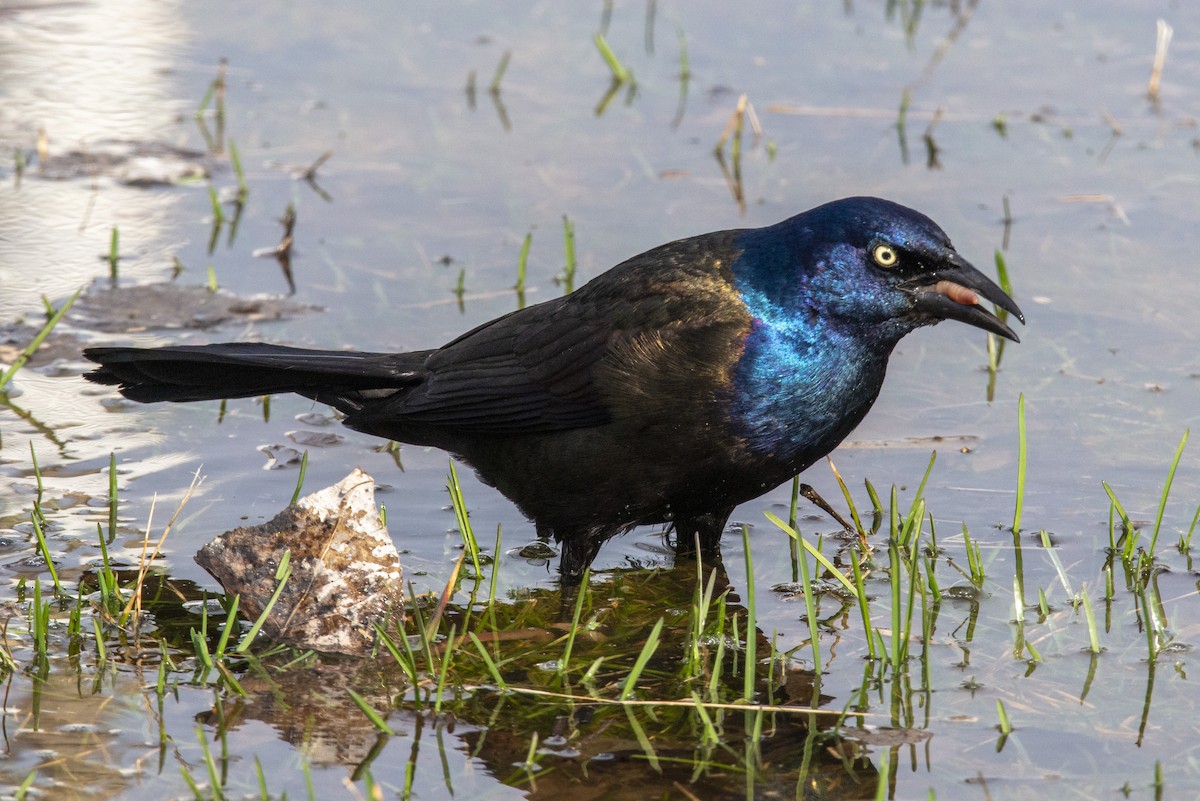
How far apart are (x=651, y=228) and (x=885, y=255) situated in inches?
99.9

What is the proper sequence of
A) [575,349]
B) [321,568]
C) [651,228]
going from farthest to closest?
[651,228]
[575,349]
[321,568]

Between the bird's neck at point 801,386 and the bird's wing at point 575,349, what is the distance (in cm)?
11

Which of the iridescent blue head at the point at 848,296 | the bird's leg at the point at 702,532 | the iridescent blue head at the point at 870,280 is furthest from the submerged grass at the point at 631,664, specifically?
the iridescent blue head at the point at 870,280

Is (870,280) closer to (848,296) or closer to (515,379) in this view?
(848,296)

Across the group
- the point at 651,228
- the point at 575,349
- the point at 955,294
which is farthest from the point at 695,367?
the point at 651,228

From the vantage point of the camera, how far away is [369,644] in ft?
12.8

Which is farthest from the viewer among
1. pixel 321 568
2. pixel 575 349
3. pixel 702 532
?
pixel 702 532

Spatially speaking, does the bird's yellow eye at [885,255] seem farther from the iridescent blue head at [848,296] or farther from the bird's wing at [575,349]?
the bird's wing at [575,349]

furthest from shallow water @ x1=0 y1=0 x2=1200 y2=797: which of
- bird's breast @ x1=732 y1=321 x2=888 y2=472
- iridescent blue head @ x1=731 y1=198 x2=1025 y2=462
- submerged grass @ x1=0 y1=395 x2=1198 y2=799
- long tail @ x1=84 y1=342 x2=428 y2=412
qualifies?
iridescent blue head @ x1=731 y1=198 x2=1025 y2=462

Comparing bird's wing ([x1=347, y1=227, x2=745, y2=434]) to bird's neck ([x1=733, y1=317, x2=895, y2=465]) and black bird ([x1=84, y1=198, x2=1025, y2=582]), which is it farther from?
bird's neck ([x1=733, y1=317, x2=895, y2=465])

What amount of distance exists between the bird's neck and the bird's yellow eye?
19cm

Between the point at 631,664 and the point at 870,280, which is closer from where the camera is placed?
the point at 631,664

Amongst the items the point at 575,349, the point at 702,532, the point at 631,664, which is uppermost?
the point at 575,349

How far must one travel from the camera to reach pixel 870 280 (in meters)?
4.16
